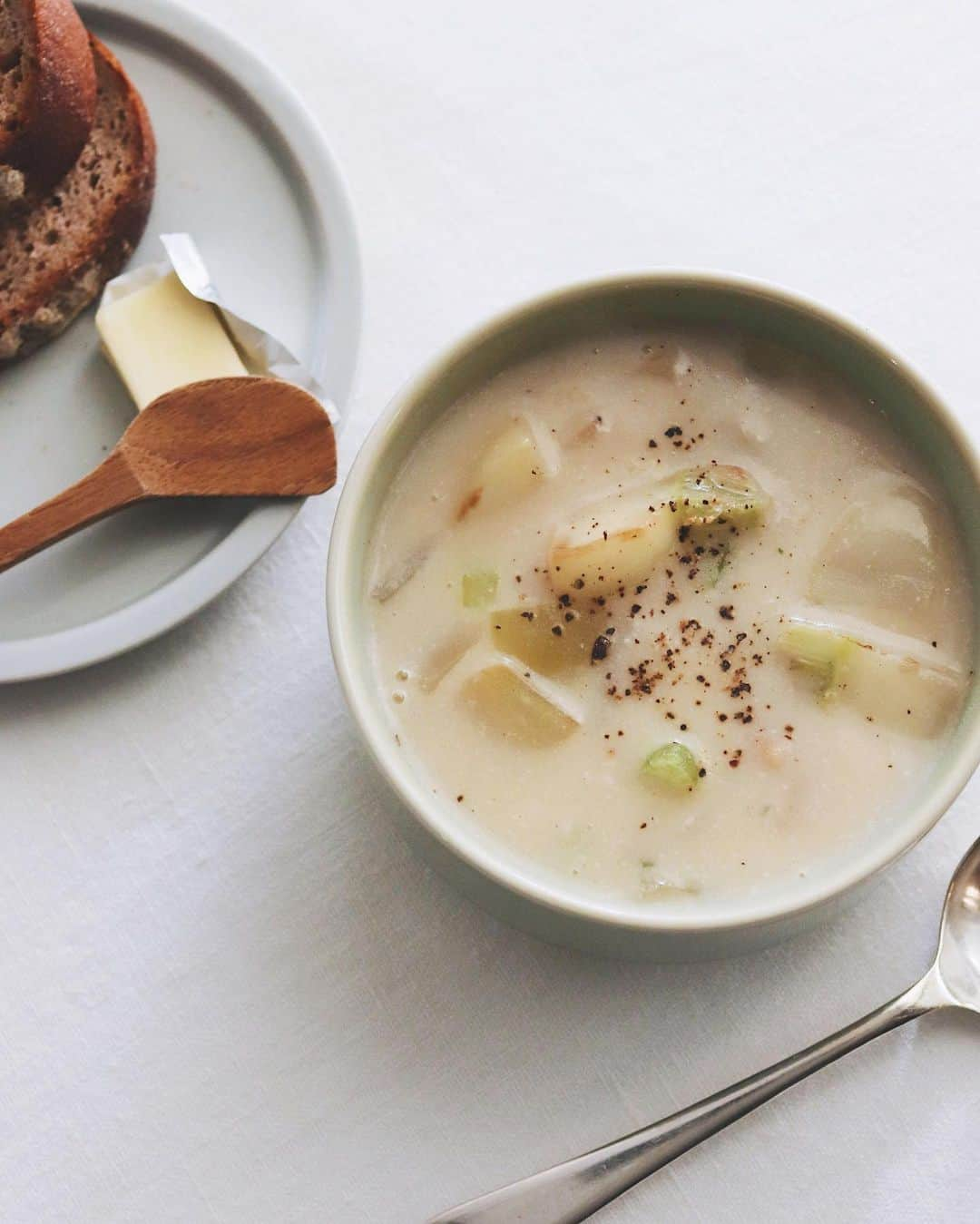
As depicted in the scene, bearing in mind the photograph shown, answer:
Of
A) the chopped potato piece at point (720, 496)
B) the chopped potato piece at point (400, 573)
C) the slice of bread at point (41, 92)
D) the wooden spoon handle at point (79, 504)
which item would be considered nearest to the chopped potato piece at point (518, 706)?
the chopped potato piece at point (400, 573)

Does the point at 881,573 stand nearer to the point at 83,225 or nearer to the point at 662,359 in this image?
the point at 662,359

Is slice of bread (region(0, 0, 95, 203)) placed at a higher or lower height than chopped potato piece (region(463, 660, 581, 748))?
higher

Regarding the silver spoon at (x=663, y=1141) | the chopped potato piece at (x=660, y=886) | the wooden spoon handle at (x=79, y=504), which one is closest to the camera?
the chopped potato piece at (x=660, y=886)

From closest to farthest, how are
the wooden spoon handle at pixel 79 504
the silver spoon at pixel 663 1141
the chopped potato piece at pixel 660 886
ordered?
the chopped potato piece at pixel 660 886 → the silver spoon at pixel 663 1141 → the wooden spoon handle at pixel 79 504

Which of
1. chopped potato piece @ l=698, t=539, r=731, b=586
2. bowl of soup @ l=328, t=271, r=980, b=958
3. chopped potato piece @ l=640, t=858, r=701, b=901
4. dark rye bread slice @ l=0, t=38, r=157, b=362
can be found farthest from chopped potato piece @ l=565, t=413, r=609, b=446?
dark rye bread slice @ l=0, t=38, r=157, b=362

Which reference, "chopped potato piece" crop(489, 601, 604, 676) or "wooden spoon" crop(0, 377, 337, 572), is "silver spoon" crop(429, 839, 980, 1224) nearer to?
"chopped potato piece" crop(489, 601, 604, 676)

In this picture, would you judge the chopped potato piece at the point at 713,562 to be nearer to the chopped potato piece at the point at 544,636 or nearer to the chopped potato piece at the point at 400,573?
the chopped potato piece at the point at 544,636
